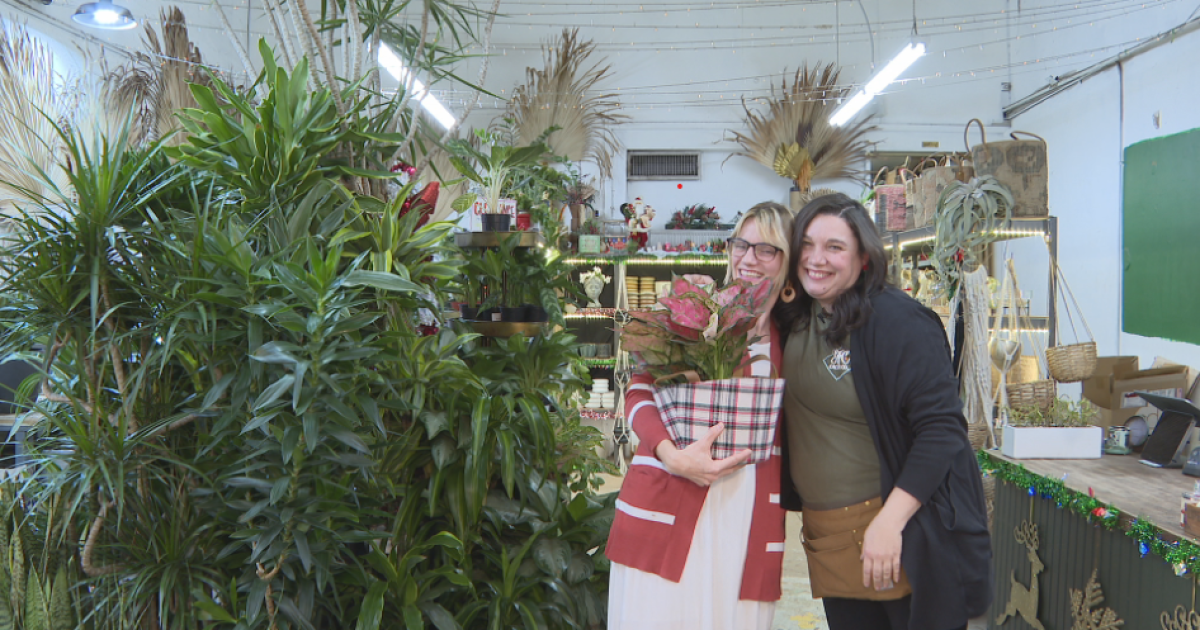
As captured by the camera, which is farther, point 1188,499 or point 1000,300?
point 1000,300

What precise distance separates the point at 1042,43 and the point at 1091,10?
100 cm

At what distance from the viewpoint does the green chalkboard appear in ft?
17.9

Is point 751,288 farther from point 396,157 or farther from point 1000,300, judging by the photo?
point 1000,300

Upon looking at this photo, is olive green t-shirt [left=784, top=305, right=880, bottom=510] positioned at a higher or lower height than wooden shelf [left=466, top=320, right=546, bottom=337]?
lower

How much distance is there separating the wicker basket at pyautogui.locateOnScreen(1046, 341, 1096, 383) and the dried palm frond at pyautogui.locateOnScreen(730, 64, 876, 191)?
→ 5.67 metres

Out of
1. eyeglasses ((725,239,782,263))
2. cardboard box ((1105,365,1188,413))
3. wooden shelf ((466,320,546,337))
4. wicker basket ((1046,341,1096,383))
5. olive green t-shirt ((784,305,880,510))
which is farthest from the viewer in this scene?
wooden shelf ((466,320,546,337))

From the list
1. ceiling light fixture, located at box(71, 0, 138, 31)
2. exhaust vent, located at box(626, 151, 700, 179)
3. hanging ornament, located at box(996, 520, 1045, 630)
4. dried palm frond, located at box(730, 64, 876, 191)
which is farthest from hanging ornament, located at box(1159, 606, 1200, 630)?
exhaust vent, located at box(626, 151, 700, 179)

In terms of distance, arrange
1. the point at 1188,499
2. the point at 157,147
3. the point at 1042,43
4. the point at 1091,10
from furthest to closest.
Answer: the point at 1042,43 < the point at 1091,10 < the point at 157,147 < the point at 1188,499

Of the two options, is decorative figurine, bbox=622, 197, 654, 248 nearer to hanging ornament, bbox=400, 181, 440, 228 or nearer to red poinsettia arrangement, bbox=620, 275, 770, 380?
hanging ornament, bbox=400, 181, 440, 228

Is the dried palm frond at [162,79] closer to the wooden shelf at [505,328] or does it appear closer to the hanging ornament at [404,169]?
the hanging ornament at [404,169]

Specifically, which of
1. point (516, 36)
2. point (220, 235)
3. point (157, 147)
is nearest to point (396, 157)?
point (157, 147)

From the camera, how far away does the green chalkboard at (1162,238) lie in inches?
215

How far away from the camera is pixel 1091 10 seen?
7051 millimetres

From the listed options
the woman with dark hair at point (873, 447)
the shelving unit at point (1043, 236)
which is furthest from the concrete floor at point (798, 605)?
the woman with dark hair at point (873, 447)
